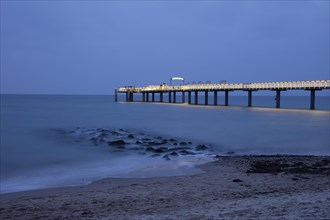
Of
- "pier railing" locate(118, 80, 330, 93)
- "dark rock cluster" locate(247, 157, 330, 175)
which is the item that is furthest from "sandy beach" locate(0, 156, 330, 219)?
"pier railing" locate(118, 80, 330, 93)

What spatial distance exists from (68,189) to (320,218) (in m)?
6.53

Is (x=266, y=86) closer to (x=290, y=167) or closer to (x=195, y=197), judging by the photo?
(x=290, y=167)

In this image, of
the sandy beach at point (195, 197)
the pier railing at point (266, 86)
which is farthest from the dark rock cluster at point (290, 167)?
the pier railing at point (266, 86)

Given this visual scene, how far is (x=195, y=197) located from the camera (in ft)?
27.0

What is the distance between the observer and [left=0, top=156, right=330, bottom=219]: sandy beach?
21.3 feet

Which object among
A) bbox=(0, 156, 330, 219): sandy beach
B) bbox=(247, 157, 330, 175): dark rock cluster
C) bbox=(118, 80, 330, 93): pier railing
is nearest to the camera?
bbox=(0, 156, 330, 219): sandy beach

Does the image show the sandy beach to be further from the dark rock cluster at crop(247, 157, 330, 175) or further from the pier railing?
the pier railing

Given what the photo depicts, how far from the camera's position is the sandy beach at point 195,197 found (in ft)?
21.3

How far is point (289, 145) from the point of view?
20.5 metres

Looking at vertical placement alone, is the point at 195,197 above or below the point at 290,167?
above

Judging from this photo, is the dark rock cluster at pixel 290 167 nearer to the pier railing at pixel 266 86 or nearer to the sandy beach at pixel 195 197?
the sandy beach at pixel 195 197

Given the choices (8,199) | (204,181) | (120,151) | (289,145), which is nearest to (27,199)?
(8,199)

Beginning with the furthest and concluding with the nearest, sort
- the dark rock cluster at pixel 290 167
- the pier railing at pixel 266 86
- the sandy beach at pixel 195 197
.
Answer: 1. the pier railing at pixel 266 86
2. the dark rock cluster at pixel 290 167
3. the sandy beach at pixel 195 197

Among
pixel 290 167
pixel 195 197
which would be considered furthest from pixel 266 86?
pixel 195 197
